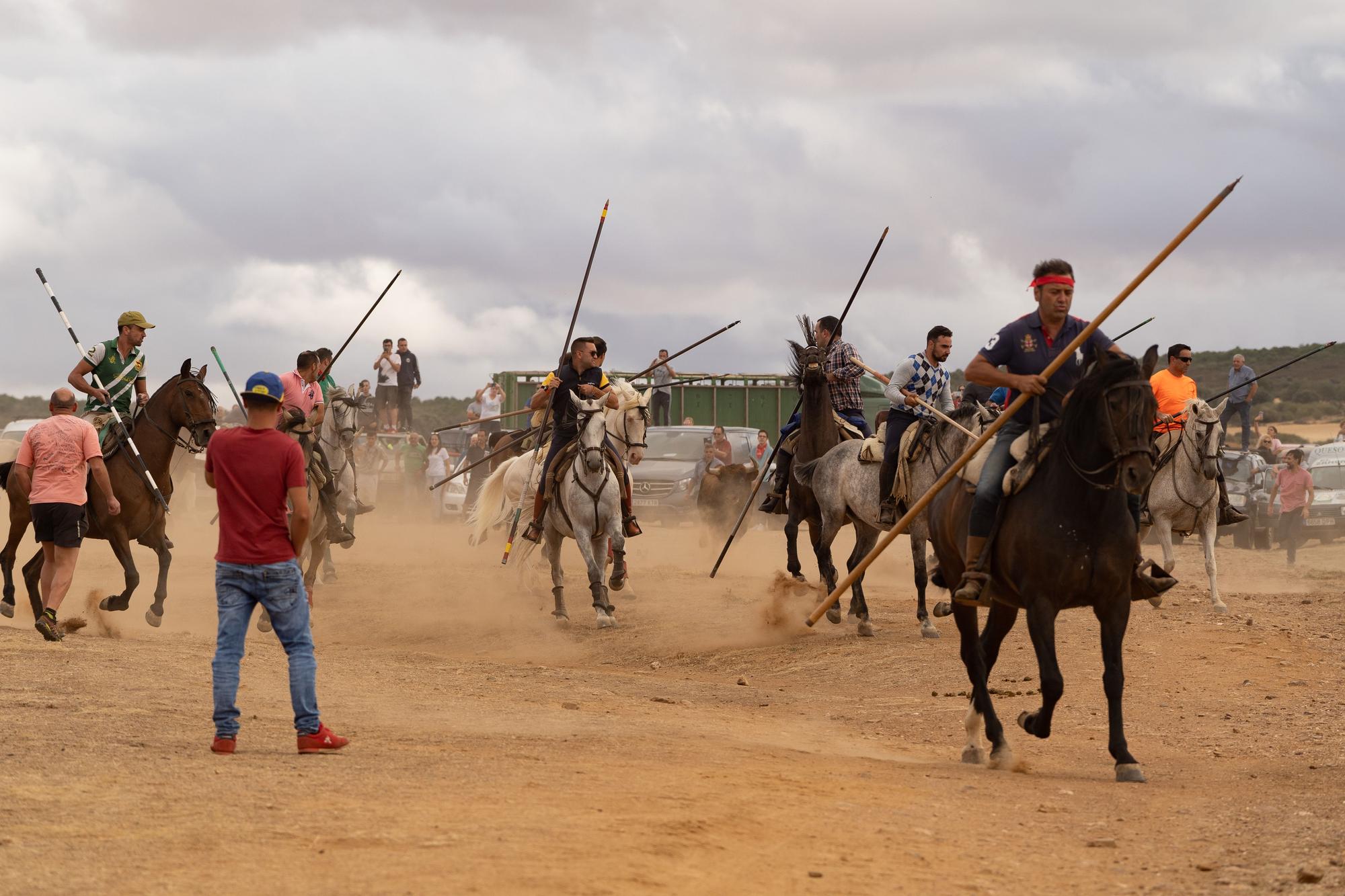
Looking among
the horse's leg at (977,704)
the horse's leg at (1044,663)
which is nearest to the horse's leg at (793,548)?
the horse's leg at (977,704)

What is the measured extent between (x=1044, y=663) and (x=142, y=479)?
9.72m

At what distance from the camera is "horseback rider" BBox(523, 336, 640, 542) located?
1706cm

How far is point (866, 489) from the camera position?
15.9 meters

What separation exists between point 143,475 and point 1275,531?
21223mm

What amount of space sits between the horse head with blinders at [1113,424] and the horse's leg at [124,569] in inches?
374

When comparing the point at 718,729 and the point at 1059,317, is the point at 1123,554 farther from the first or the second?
the point at 718,729

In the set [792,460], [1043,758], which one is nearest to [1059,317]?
[1043,758]

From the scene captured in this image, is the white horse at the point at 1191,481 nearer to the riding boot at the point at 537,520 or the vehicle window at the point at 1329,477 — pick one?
the riding boot at the point at 537,520

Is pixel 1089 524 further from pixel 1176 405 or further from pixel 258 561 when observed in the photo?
pixel 1176 405

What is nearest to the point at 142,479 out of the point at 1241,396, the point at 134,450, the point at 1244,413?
the point at 134,450

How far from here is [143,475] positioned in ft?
49.9

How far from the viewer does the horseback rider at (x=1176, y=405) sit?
17.1 meters

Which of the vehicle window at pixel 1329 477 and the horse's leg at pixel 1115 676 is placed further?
the vehicle window at pixel 1329 477

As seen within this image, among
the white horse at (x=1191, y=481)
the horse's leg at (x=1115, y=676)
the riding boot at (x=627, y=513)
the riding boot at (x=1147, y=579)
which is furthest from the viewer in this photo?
the riding boot at (x=627, y=513)
